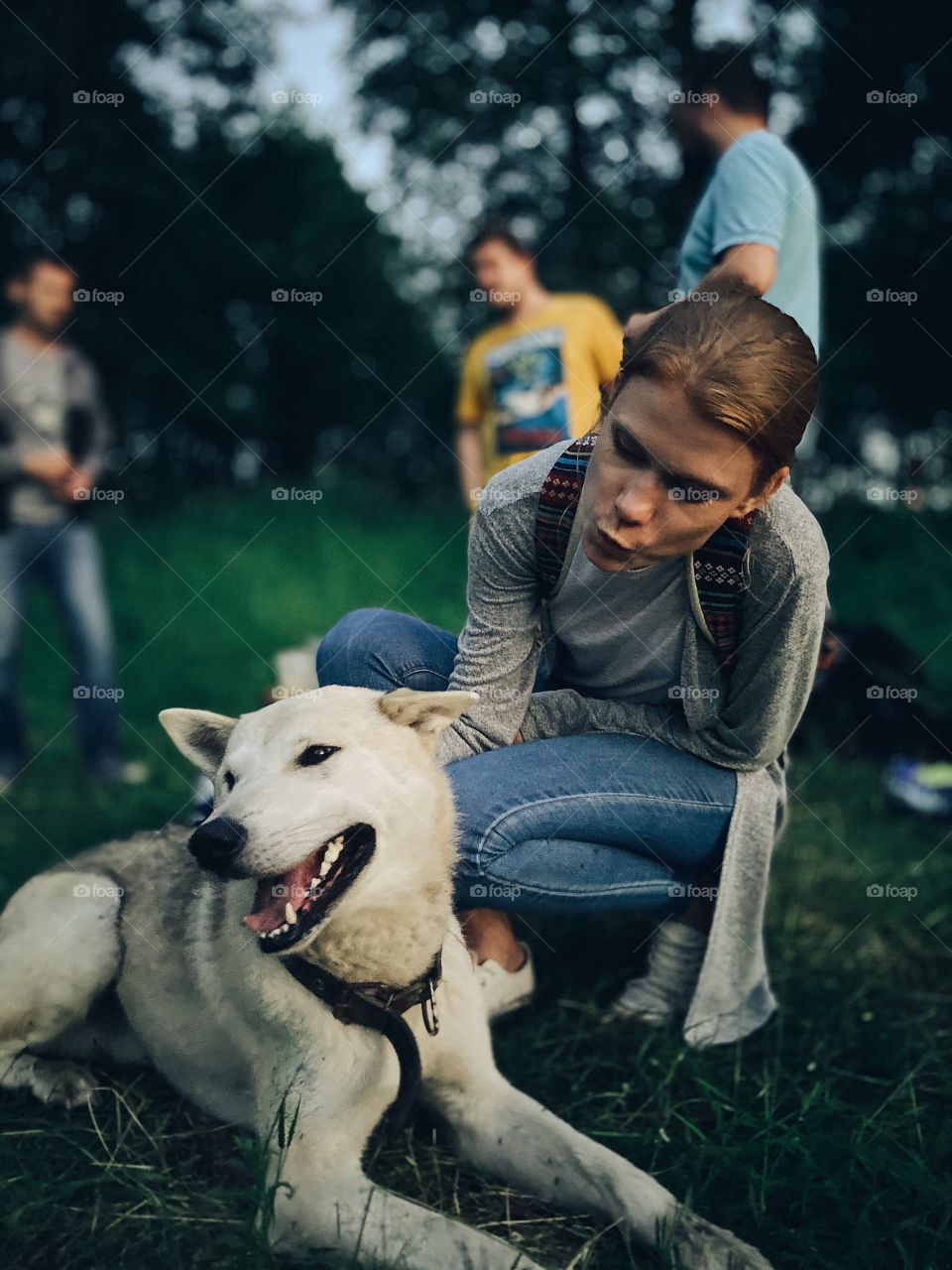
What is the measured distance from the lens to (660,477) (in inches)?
78.8

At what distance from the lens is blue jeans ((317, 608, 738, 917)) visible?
2.33 metres

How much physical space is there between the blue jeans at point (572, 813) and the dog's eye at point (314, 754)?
39 cm

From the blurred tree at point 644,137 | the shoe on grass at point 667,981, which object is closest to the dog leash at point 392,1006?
the shoe on grass at point 667,981

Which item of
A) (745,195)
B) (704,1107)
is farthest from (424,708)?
(745,195)

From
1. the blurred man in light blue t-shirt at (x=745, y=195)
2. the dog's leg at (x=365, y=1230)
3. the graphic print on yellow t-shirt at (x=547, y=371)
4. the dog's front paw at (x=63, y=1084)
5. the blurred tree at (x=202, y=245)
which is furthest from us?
the blurred tree at (x=202, y=245)

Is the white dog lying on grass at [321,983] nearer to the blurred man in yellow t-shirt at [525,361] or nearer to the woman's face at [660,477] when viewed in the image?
the woman's face at [660,477]

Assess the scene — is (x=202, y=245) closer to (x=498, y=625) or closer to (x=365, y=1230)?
(x=498, y=625)

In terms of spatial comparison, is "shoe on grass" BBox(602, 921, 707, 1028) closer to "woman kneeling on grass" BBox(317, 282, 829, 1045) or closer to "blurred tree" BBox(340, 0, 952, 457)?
"woman kneeling on grass" BBox(317, 282, 829, 1045)

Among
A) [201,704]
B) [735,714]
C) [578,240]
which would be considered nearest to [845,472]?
[578,240]

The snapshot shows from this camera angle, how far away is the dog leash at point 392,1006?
1981mm

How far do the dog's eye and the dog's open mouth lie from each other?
0.51 ft

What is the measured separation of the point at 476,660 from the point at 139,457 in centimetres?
1604

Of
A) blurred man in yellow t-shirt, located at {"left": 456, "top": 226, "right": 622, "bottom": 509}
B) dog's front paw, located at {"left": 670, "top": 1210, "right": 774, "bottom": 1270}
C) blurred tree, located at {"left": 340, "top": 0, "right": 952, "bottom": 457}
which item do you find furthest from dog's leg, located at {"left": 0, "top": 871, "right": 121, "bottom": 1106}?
blurred tree, located at {"left": 340, "top": 0, "right": 952, "bottom": 457}

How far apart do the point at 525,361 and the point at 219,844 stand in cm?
331
